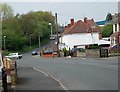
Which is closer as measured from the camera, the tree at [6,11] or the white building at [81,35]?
the white building at [81,35]

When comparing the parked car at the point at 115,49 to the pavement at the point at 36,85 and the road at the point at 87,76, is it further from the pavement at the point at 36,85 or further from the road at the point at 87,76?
the pavement at the point at 36,85

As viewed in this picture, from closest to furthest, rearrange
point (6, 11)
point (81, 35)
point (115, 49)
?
1. point (115, 49)
2. point (81, 35)
3. point (6, 11)

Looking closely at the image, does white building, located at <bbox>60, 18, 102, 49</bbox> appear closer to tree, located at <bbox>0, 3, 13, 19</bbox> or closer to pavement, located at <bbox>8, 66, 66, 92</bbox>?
tree, located at <bbox>0, 3, 13, 19</bbox>

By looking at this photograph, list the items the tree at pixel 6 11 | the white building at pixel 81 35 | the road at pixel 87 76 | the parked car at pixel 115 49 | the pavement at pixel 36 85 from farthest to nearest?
the tree at pixel 6 11 → the white building at pixel 81 35 → the parked car at pixel 115 49 → the road at pixel 87 76 → the pavement at pixel 36 85

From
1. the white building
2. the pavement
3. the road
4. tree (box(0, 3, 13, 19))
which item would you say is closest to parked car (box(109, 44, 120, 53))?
the road

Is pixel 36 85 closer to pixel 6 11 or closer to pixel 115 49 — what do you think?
pixel 115 49

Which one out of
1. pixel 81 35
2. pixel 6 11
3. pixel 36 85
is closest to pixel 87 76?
pixel 36 85

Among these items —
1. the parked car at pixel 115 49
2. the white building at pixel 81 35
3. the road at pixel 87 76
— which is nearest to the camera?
the road at pixel 87 76

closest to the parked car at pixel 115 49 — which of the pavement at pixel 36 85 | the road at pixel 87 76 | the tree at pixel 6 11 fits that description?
the road at pixel 87 76

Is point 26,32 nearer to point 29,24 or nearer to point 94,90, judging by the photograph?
point 29,24

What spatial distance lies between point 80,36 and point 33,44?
123ft

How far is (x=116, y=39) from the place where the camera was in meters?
76.7

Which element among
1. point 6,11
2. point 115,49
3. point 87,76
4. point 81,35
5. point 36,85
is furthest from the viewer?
point 6,11

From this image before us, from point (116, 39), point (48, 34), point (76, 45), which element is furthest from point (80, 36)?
point (48, 34)
